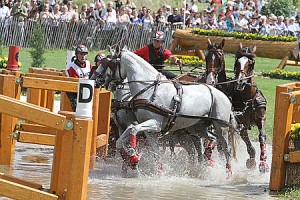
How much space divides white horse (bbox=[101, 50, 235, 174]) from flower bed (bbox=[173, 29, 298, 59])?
50.0 ft

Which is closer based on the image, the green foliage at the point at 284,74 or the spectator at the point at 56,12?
the green foliage at the point at 284,74

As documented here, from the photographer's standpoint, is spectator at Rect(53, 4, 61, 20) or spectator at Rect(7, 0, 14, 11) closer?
spectator at Rect(53, 4, 61, 20)

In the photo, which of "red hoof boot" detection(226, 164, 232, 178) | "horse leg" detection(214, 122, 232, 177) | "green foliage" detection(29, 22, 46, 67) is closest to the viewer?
"red hoof boot" detection(226, 164, 232, 178)

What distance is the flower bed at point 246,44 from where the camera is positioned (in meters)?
27.1

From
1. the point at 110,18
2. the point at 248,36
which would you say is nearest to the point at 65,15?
the point at 110,18

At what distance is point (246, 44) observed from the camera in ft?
89.1

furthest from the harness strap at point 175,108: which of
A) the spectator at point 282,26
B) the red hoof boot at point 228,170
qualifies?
the spectator at point 282,26

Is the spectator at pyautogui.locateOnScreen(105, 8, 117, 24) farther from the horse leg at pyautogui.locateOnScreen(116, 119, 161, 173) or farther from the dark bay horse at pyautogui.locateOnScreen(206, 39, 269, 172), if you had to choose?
the horse leg at pyautogui.locateOnScreen(116, 119, 161, 173)

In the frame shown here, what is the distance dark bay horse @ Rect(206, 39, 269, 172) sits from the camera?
1268cm

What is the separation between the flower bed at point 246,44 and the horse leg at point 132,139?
16022mm

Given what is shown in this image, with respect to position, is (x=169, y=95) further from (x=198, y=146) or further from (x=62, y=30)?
(x=62, y=30)

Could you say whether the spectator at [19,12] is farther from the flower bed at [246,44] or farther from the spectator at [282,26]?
the spectator at [282,26]

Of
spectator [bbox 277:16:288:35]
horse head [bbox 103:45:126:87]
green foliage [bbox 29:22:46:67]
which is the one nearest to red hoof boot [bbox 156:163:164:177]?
horse head [bbox 103:45:126:87]

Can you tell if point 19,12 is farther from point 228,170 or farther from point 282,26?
point 228,170
